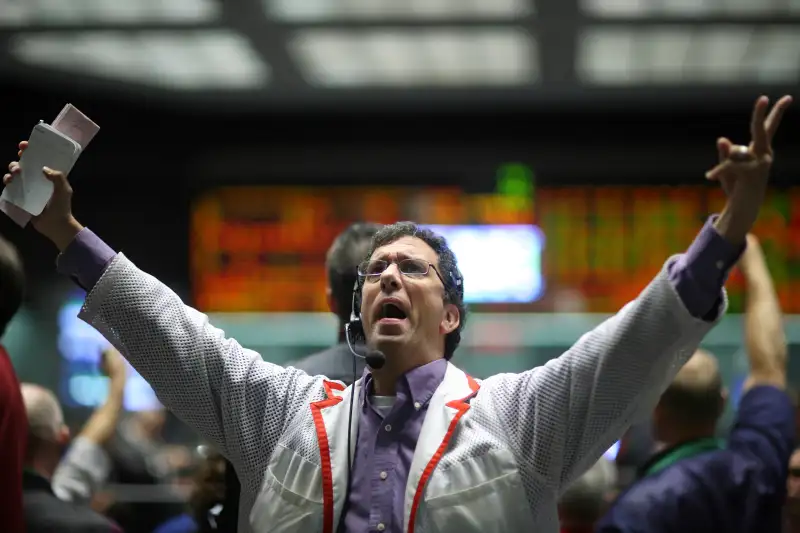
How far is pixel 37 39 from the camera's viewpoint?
7.61m

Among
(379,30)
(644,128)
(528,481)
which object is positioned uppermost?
(379,30)

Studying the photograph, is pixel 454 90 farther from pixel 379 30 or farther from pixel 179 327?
pixel 179 327

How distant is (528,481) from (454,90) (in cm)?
688

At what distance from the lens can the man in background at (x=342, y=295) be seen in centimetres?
248

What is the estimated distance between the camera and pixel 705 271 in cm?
173

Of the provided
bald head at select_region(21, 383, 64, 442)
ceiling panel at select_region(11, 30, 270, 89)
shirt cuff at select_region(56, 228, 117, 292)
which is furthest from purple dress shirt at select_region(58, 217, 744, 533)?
ceiling panel at select_region(11, 30, 270, 89)

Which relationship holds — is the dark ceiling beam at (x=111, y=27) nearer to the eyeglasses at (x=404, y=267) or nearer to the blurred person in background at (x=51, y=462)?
the blurred person in background at (x=51, y=462)

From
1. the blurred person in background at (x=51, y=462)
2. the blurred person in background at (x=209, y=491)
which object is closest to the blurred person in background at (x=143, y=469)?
the blurred person in background at (x=51, y=462)

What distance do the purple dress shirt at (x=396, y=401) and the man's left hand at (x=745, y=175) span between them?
3 cm

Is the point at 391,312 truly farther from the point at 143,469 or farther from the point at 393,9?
the point at 393,9

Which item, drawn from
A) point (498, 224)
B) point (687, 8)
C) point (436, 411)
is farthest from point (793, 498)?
point (498, 224)

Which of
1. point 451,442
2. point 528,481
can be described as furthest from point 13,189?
point 528,481

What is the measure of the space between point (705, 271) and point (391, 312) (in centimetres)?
68

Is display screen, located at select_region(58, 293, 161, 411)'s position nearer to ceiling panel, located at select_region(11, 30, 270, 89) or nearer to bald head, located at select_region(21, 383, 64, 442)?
ceiling panel, located at select_region(11, 30, 270, 89)
